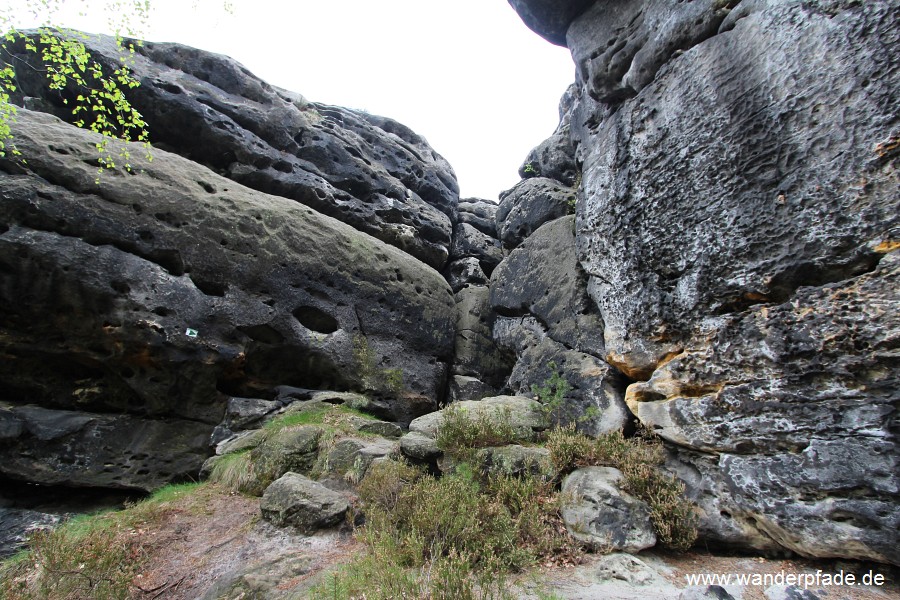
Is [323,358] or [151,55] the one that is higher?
[151,55]

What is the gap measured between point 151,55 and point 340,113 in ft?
19.8

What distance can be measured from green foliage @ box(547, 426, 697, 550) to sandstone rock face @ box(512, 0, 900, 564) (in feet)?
1.39

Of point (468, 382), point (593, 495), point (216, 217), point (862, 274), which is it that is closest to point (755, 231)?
point (862, 274)

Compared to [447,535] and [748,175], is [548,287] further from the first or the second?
[447,535]

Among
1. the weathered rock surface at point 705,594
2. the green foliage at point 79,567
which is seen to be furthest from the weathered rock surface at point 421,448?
the weathered rock surface at point 705,594

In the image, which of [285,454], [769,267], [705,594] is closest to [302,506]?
[285,454]

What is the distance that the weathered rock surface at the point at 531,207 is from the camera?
12.8 meters

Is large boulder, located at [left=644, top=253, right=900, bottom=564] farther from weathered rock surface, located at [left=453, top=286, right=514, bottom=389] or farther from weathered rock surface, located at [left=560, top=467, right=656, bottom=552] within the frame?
weathered rock surface, located at [left=453, top=286, right=514, bottom=389]

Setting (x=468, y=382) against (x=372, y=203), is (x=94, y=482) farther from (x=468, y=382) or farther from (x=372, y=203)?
(x=372, y=203)

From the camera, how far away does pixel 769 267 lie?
5.88 meters

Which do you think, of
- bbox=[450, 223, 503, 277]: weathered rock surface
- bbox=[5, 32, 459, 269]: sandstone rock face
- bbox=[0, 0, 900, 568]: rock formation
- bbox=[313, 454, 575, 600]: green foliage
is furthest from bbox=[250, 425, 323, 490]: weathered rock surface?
bbox=[450, 223, 503, 277]: weathered rock surface

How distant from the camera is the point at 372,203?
14648 millimetres

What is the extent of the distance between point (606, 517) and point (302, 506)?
4168 millimetres

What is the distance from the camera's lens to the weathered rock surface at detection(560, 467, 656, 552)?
203 inches
